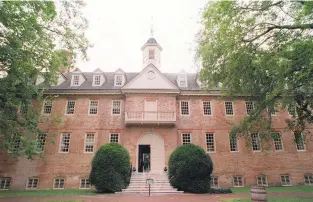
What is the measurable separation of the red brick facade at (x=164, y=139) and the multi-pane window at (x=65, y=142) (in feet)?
1.16

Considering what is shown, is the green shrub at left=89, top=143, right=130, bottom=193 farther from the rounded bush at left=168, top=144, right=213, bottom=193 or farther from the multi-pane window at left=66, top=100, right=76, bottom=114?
the multi-pane window at left=66, top=100, right=76, bottom=114

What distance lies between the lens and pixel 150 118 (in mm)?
19531

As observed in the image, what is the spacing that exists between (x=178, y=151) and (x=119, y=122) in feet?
23.0

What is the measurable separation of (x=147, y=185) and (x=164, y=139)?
486 cm

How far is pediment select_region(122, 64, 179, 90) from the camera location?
67.8 feet

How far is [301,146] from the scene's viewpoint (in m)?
20.3

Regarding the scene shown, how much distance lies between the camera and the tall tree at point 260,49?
9703 mm

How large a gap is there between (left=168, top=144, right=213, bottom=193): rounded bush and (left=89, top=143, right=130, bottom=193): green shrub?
13.2 feet

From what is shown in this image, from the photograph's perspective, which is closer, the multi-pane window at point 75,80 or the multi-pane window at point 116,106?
the multi-pane window at point 116,106

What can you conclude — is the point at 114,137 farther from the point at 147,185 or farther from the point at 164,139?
the point at 147,185

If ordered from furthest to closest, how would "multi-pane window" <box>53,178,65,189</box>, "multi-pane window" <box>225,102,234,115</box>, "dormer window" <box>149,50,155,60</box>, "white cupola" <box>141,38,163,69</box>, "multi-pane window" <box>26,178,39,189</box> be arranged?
"dormer window" <box>149,50,155,60</box> < "white cupola" <box>141,38,163,69</box> < "multi-pane window" <box>225,102,234,115</box> < "multi-pane window" <box>53,178,65,189</box> < "multi-pane window" <box>26,178,39,189</box>

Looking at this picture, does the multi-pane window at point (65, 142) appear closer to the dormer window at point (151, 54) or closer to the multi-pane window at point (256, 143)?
the dormer window at point (151, 54)

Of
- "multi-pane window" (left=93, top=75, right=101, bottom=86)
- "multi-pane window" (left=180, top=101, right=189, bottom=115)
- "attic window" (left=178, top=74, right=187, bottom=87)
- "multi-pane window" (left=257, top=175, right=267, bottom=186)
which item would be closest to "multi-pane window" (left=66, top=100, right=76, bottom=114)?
"multi-pane window" (left=93, top=75, right=101, bottom=86)

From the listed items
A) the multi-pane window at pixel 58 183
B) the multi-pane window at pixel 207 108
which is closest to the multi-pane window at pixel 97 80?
the multi-pane window at pixel 58 183
